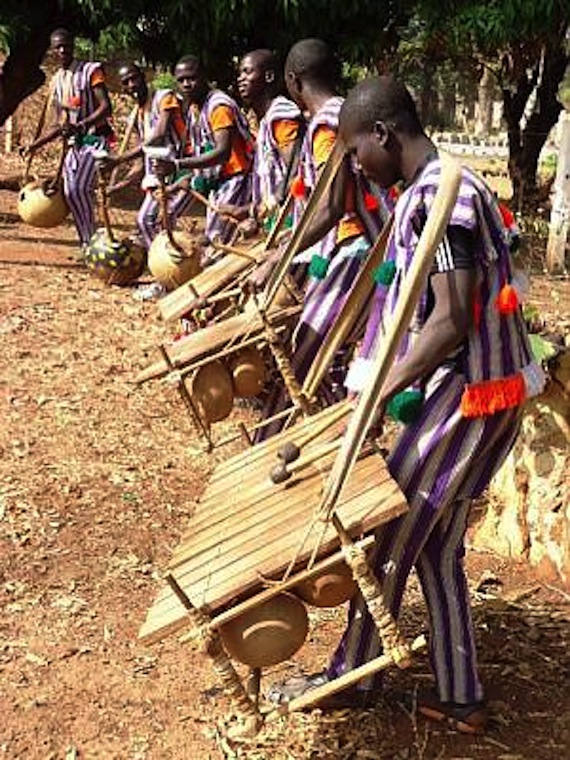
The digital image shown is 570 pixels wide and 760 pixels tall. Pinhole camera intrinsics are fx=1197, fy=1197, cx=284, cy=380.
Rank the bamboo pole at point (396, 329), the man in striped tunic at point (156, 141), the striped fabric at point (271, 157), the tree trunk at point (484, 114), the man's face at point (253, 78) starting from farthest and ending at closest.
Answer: the tree trunk at point (484, 114) → the man in striped tunic at point (156, 141) → the man's face at point (253, 78) → the striped fabric at point (271, 157) → the bamboo pole at point (396, 329)

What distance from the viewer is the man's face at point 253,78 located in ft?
18.6

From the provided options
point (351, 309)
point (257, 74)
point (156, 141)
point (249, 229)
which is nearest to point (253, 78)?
point (257, 74)

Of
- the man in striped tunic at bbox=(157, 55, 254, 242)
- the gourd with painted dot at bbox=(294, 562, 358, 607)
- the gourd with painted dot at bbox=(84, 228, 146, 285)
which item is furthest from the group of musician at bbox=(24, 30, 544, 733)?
the gourd with painted dot at bbox=(84, 228, 146, 285)

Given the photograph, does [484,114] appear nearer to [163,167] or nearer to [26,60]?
[26,60]

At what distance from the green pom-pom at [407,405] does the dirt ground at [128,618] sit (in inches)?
38.0

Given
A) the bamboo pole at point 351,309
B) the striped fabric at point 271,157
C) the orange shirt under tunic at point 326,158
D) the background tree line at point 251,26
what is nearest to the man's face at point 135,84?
the background tree line at point 251,26

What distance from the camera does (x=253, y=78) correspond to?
569 centimetres

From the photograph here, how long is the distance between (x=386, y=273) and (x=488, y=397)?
43cm

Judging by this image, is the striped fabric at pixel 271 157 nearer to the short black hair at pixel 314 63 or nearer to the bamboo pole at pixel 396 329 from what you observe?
the short black hair at pixel 314 63

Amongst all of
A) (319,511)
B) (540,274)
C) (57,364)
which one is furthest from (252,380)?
(540,274)

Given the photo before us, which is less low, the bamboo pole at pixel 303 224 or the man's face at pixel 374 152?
the man's face at pixel 374 152

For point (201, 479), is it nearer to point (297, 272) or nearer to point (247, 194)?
point (297, 272)

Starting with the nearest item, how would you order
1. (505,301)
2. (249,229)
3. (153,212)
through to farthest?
(505,301) < (249,229) < (153,212)

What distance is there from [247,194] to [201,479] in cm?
245
